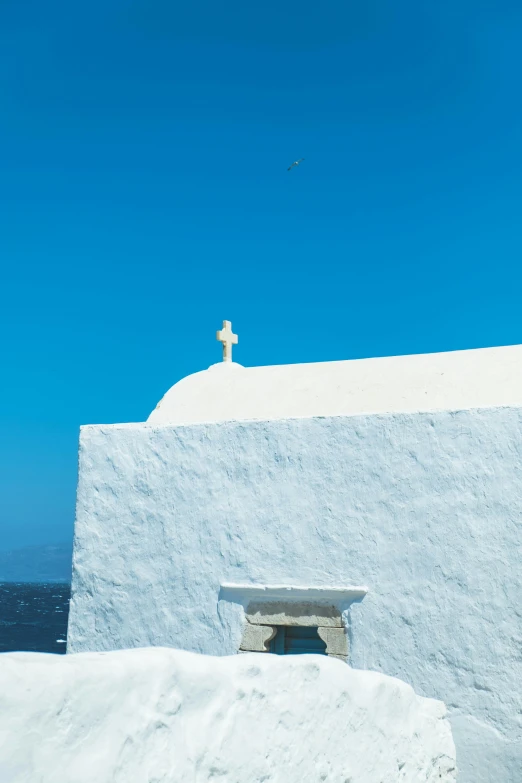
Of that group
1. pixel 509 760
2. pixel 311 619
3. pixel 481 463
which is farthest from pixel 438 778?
pixel 481 463

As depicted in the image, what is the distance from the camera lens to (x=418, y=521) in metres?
4.93

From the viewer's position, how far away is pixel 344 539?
5098 mm

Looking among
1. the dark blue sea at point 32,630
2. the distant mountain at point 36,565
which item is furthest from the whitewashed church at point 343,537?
the distant mountain at point 36,565

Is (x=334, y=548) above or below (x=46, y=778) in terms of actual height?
above

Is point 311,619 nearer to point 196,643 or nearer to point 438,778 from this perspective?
point 196,643

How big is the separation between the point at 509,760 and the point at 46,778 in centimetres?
348

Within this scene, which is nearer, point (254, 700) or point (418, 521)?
point (254, 700)

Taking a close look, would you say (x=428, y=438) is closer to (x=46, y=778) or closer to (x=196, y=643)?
(x=196, y=643)

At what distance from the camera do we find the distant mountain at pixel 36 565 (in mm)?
151750

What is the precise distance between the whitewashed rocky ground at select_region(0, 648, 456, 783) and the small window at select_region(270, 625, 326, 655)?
72.3 inches

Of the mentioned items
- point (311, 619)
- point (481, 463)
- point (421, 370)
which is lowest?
point (311, 619)

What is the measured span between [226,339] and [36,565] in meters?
173

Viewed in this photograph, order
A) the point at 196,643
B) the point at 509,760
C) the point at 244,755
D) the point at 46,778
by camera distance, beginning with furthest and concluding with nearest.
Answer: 1. the point at 196,643
2. the point at 509,760
3. the point at 244,755
4. the point at 46,778

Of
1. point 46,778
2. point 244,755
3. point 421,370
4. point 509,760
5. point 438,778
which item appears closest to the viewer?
point 46,778
